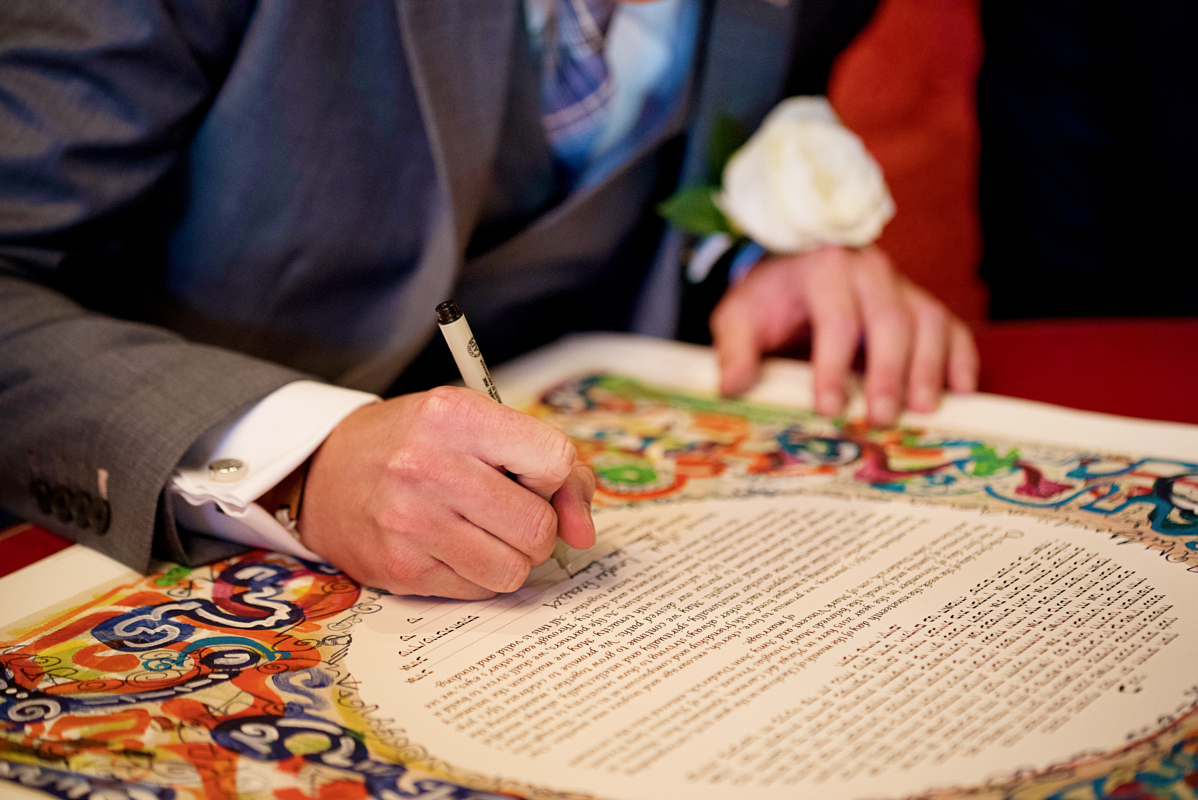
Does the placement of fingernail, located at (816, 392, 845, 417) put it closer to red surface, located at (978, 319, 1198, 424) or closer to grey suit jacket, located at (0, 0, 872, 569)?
red surface, located at (978, 319, 1198, 424)

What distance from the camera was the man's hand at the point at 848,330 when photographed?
2.48ft

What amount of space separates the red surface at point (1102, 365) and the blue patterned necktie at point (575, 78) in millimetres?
420

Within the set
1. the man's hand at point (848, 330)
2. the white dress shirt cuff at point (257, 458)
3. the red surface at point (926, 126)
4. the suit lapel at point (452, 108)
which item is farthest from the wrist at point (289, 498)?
the red surface at point (926, 126)

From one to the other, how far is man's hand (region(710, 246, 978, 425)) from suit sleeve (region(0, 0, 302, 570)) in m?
0.41

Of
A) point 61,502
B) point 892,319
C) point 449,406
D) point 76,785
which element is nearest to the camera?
point 76,785

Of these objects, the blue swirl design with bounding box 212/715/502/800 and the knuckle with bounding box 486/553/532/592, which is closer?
the blue swirl design with bounding box 212/715/502/800

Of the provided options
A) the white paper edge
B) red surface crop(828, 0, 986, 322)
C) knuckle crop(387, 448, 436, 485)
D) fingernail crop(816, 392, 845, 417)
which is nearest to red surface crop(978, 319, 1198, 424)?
the white paper edge

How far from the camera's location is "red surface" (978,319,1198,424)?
735 millimetres

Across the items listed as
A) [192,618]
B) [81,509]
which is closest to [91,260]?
[81,509]

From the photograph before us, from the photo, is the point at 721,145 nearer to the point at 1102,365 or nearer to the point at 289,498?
the point at 1102,365

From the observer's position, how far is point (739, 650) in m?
0.44

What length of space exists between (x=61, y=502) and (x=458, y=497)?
28 cm

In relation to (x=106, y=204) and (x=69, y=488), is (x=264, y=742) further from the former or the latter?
(x=106, y=204)

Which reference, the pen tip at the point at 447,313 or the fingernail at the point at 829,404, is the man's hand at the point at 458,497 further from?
the fingernail at the point at 829,404
